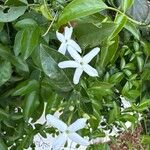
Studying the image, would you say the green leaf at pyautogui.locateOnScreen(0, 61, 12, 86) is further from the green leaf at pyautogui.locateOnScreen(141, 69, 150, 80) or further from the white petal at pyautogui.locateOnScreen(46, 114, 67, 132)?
the green leaf at pyautogui.locateOnScreen(141, 69, 150, 80)

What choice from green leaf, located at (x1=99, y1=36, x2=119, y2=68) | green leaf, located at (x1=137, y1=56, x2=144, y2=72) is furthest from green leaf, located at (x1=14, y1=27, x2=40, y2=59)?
green leaf, located at (x1=137, y1=56, x2=144, y2=72)

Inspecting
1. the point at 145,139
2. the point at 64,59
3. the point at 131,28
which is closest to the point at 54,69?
the point at 64,59

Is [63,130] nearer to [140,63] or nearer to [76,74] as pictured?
[76,74]

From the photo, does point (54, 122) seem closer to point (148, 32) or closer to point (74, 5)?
point (74, 5)

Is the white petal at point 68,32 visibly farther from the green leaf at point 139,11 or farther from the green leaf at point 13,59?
the green leaf at point 139,11

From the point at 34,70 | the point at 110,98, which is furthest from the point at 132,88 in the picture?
the point at 34,70

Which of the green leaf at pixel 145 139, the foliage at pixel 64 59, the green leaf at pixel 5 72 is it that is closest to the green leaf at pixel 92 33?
the foliage at pixel 64 59
